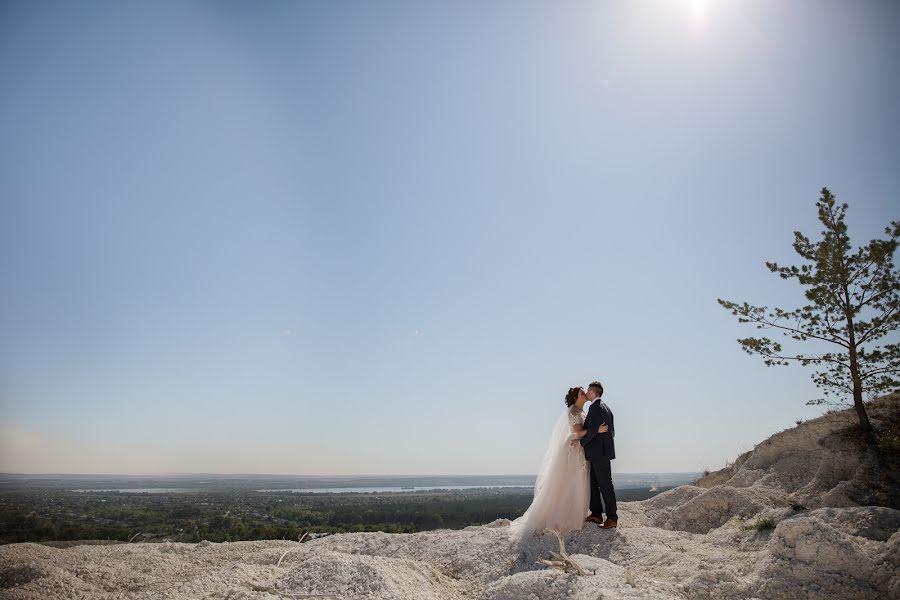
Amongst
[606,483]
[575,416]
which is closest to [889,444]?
[606,483]

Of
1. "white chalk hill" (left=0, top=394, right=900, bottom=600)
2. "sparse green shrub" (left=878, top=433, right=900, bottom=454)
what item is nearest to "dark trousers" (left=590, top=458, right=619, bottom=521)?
"white chalk hill" (left=0, top=394, right=900, bottom=600)

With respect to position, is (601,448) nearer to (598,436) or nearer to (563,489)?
(598,436)

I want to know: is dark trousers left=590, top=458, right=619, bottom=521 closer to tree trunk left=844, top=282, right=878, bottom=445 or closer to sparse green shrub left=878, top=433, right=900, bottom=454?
sparse green shrub left=878, top=433, right=900, bottom=454

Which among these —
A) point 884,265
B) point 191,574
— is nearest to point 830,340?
point 884,265

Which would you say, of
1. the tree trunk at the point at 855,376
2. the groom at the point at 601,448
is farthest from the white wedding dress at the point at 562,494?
the tree trunk at the point at 855,376

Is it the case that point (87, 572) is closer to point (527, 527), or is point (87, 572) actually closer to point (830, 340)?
point (527, 527)

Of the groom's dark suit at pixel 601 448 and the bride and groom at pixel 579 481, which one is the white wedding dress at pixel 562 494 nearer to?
the bride and groom at pixel 579 481

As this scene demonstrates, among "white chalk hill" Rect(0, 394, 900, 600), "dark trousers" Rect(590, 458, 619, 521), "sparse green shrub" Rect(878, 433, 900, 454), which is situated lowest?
"white chalk hill" Rect(0, 394, 900, 600)

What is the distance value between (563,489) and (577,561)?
282 cm

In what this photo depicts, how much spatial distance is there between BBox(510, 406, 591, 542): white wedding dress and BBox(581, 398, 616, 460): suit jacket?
0.84 feet

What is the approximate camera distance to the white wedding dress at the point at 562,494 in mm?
8859

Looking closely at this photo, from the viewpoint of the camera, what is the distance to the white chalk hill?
5.11m

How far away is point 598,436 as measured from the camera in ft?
29.6

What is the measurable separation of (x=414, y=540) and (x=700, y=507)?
6.77m
